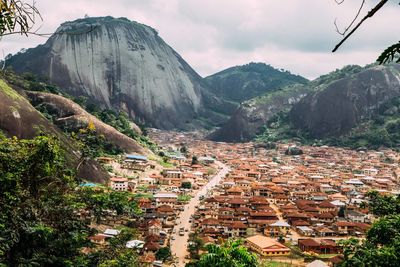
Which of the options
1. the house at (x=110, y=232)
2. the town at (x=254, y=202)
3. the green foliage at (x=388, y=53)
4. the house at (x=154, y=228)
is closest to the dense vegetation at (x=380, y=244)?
the town at (x=254, y=202)

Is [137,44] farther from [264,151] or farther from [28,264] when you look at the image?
[28,264]

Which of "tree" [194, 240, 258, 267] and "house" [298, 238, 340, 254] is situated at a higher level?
"tree" [194, 240, 258, 267]

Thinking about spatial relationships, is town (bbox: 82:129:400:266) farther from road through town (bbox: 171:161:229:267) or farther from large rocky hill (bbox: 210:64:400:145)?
large rocky hill (bbox: 210:64:400:145)

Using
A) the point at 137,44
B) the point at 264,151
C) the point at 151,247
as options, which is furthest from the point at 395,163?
the point at 137,44

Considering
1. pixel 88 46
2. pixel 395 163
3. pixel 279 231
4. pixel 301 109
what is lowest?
pixel 279 231

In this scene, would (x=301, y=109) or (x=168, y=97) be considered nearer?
(x=301, y=109)

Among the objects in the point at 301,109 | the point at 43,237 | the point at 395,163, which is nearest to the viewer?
the point at 43,237

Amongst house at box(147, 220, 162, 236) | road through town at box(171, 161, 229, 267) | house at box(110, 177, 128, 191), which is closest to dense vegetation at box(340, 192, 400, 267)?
road through town at box(171, 161, 229, 267)
